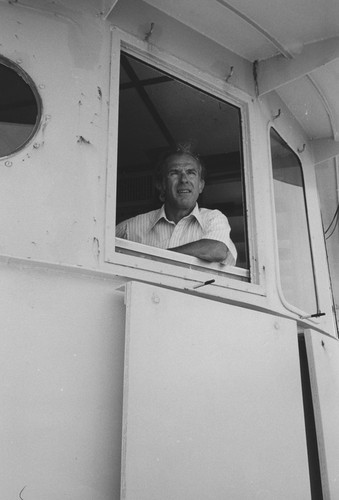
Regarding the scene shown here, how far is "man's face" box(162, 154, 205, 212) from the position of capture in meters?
3.04

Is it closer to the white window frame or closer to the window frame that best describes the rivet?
the white window frame

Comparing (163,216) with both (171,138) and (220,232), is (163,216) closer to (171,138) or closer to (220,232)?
(220,232)

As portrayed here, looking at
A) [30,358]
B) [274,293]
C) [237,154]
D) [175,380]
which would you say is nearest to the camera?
[30,358]

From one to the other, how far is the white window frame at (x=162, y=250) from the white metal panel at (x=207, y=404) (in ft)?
0.66

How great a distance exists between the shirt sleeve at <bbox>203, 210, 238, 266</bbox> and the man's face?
253 millimetres

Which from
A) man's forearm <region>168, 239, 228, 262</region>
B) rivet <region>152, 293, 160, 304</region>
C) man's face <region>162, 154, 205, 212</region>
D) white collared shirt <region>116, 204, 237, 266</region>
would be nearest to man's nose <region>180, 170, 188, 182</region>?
man's face <region>162, 154, 205, 212</region>

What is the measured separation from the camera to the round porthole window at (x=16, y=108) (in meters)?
2.07

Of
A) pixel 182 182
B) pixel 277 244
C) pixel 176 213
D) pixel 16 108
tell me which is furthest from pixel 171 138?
pixel 16 108

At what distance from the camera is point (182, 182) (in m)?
3.11

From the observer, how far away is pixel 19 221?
1.95 metres

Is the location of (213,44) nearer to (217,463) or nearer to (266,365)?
(266,365)

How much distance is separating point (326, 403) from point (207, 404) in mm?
748

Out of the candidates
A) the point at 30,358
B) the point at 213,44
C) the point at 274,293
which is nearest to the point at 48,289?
the point at 30,358

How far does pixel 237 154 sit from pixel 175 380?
176 centimetres
